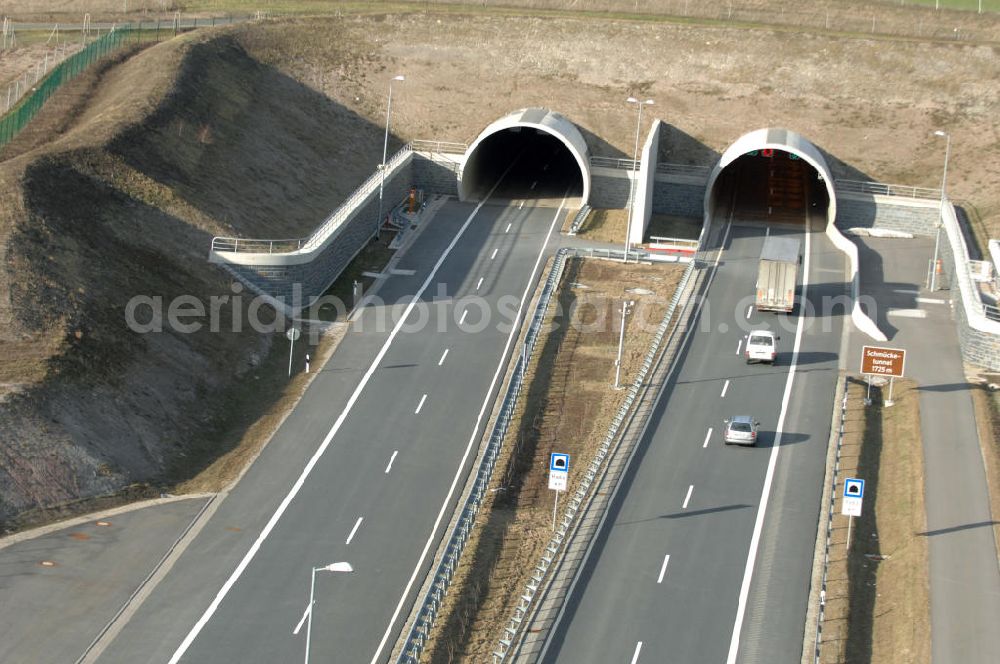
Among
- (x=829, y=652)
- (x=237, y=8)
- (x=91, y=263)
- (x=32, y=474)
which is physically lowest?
(x=829, y=652)

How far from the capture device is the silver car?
171ft

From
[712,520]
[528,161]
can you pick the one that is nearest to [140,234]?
[712,520]

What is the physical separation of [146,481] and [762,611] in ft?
68.8

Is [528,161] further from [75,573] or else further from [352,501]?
[75,573]

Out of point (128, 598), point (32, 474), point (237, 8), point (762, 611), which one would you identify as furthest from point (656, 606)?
point (237, 8)

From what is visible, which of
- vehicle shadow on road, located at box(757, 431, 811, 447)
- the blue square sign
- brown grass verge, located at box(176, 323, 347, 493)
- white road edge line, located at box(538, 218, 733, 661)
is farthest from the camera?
vehicle shadow on road, located at box(757, 431, 811, 447)

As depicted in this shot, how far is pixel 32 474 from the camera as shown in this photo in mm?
45188

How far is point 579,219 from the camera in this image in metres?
77.2

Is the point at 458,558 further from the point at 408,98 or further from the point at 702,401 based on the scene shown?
the point at 408,98

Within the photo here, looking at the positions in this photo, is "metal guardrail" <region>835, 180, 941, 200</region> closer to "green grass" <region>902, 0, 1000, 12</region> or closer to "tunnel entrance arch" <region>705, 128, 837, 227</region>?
"tunnel entrance arch" <region>705, 128, 837, 227</region>

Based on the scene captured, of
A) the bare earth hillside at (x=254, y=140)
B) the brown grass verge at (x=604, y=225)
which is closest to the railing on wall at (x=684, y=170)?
the bare earth hillside at (x=254, y=140)

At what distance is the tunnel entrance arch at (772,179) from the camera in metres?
77.7

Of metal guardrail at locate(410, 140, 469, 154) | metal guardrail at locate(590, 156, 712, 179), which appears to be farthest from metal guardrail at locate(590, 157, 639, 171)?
metal guardrail at locate(410, 140, 469, 154)

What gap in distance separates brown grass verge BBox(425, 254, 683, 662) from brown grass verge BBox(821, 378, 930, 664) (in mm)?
9281
